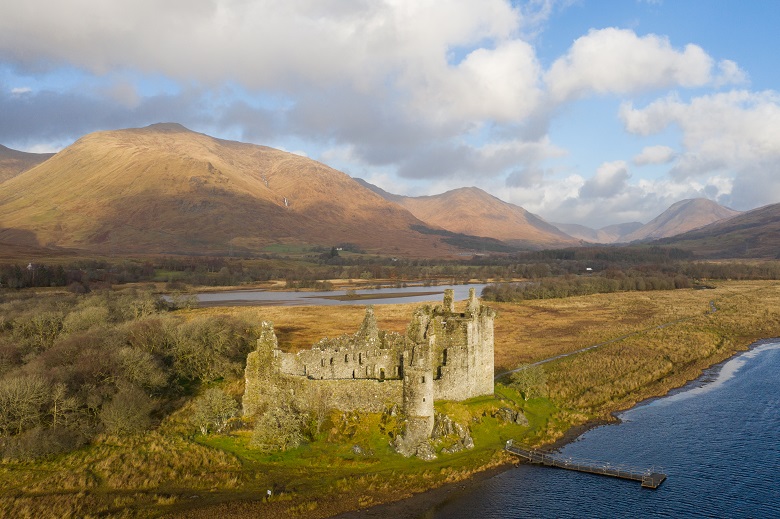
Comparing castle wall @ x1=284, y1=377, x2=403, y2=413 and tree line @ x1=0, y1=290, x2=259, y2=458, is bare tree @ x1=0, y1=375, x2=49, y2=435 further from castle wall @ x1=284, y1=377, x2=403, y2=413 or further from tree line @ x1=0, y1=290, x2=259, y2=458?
castle wall @ x1=284, y1=377, x2=403, y2=413

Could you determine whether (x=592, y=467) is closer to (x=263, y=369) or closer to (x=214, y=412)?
(x=263, y=369)

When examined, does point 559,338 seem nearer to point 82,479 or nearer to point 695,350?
point 695,350

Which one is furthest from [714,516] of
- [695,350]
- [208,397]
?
[695,350]

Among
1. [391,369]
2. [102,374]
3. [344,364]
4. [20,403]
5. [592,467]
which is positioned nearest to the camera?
[592,467]

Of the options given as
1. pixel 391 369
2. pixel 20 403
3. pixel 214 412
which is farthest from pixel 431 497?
pixel 20 403

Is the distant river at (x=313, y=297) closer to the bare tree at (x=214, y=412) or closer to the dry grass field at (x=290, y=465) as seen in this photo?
the dry grass field at (x=290, y=465)

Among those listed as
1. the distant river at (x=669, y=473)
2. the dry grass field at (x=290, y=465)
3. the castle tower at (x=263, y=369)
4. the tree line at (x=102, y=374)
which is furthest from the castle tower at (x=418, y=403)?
the tree line at (x=102, y=374)
